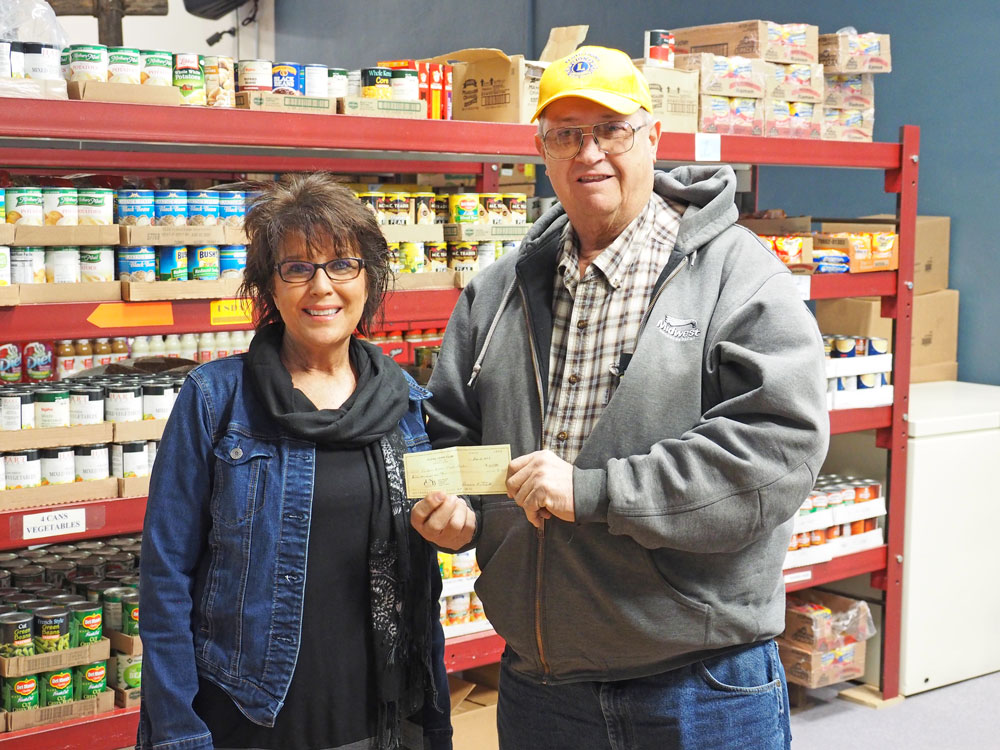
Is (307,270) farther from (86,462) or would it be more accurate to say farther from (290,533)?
(86,462)

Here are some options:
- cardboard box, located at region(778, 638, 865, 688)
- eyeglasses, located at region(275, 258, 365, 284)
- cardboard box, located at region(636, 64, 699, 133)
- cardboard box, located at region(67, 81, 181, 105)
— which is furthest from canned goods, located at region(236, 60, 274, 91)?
cardboard box, located at region(778, 638, 865, 688)

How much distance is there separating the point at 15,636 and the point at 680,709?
1.86 meters

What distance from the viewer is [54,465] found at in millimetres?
Result: 3021

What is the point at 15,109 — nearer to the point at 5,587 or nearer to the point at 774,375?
the point at 5,587

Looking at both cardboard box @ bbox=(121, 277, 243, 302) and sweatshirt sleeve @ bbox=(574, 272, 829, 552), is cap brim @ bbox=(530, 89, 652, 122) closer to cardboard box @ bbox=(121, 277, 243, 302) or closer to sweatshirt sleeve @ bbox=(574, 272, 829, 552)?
sweatshirt sleeve @ bbox=(574, 272, 829, 552)

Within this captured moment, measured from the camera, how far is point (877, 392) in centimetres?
470

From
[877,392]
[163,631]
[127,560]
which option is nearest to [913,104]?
[877,392]

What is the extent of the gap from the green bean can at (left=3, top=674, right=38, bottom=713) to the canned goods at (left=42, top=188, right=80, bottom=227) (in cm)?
120

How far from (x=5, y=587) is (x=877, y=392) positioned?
10.9 feet

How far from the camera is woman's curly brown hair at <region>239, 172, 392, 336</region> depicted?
85.2 inches

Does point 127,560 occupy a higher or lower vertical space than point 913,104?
lower

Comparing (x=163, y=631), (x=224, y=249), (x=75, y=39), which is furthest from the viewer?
(x=75, y=39)

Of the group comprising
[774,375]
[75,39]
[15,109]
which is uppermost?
[75,39]

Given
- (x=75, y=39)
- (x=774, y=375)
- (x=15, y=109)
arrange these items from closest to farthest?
(x=774, y=375) → (x=15, y=109) → (x=75, y=39)
